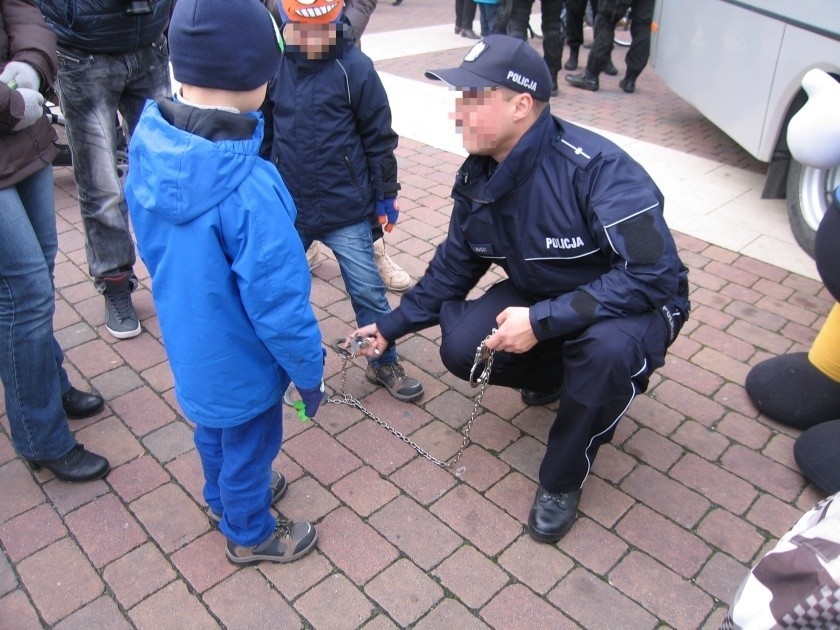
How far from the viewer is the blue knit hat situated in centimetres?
159

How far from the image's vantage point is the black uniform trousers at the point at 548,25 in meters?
7.15

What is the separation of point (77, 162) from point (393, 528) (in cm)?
208

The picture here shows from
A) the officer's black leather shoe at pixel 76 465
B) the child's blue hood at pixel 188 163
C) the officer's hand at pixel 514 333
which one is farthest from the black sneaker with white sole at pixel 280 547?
the child's blue hood at pixel 188 163

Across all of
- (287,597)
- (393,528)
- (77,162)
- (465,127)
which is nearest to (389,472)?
(393,528)

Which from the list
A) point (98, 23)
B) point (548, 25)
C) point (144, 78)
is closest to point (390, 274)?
point (144, 78)

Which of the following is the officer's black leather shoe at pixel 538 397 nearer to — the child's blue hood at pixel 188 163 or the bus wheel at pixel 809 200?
the child's blue hood at pixel 188 163

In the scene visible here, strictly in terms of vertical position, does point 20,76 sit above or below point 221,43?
below

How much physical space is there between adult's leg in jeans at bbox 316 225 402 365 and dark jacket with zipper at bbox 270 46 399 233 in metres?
0.05

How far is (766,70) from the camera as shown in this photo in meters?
4.68

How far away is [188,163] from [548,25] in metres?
6.40

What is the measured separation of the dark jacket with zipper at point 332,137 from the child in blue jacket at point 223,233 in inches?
33.2

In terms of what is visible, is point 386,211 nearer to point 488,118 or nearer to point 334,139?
point 334,139

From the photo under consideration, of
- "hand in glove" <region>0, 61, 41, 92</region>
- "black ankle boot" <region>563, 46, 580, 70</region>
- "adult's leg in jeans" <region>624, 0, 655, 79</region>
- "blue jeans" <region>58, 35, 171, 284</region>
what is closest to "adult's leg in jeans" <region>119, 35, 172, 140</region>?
"blue jeans" <region>58, 35, 171, 284</region>

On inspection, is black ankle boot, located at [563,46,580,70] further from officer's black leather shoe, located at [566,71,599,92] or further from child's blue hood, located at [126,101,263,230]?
child's blue hood, located at [126,101,263,230]
